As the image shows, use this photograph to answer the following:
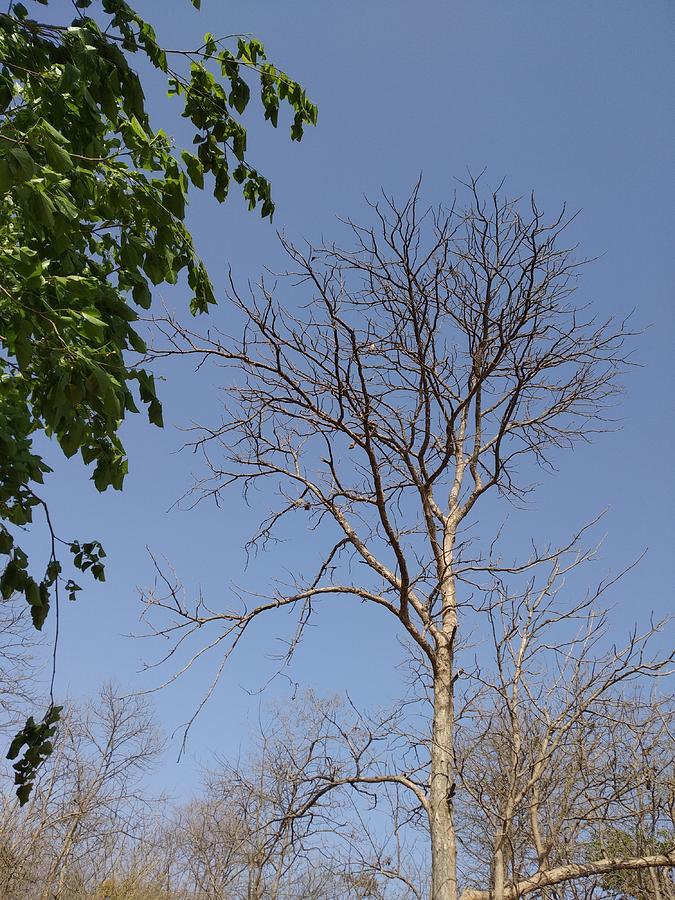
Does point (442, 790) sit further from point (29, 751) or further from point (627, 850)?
point (29, 751)

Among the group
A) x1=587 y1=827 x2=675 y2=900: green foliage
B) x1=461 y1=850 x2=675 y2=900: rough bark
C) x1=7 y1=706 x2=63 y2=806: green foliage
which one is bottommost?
x1=7 y1=706 x2=63 y2=806: green foliage

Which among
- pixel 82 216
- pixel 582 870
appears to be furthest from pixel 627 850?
pixel 82 216

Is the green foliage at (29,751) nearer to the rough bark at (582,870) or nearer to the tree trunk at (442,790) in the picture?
the tree trunk at (442,790)

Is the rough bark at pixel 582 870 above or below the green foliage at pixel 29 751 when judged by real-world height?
above

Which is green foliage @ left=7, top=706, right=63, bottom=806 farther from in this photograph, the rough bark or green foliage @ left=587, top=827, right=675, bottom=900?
green foliage @ left=587, top=827, right=675, bottom=900

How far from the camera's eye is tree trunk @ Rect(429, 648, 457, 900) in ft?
12.7

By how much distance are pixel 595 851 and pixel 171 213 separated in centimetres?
536

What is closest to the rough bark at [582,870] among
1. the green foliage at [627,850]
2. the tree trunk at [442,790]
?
the green foliage at [627,850]

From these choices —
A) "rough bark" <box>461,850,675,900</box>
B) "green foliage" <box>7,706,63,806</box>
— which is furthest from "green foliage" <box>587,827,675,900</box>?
"green foliage" <box>7,706,63,806</box>

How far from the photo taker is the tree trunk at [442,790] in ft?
12.7

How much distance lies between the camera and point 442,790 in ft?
13.6

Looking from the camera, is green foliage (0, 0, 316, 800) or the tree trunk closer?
green foliage (0, 0, 316, 800)

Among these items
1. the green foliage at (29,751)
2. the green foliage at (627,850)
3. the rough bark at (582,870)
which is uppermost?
the green foliage at (627,850)

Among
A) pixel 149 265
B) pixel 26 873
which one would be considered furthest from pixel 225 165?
pixel 26 873
